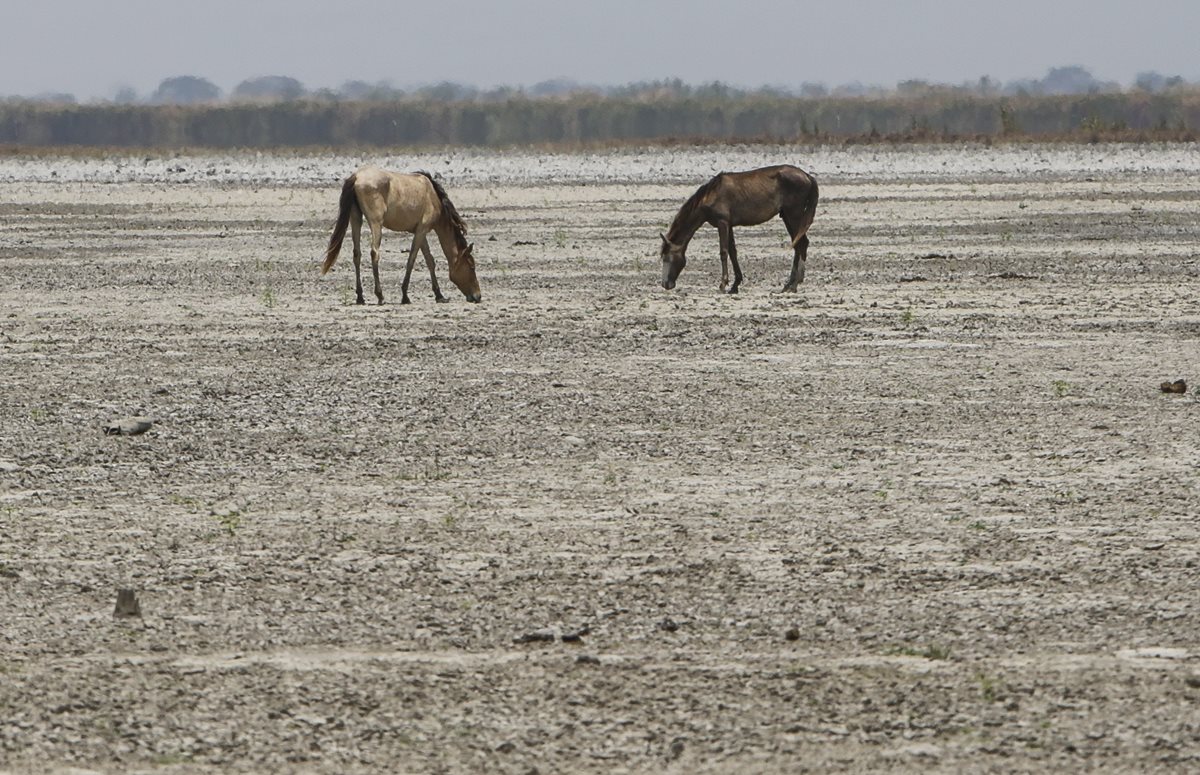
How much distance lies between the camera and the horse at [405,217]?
61.8 ft

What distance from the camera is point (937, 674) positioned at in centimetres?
616

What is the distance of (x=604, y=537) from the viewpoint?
8.23 m

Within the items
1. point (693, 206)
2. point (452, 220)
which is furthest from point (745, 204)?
point (452, 220)

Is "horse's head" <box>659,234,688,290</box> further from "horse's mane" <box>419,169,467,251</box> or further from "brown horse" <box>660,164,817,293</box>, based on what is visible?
"horse's mane" <box>419,169,467,251</box>

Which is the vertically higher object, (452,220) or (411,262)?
(452,220)

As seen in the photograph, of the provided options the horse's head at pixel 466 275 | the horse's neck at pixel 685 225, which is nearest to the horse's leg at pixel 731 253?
the horse's neck at pixel 685 225

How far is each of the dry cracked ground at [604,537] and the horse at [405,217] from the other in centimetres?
73

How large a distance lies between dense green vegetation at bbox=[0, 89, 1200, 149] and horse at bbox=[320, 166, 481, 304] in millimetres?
A: 73677

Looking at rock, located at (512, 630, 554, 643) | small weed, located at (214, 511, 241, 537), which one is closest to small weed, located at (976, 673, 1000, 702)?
rock, located at (512, 630, 554, 643)

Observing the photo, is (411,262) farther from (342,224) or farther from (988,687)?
(988,687)

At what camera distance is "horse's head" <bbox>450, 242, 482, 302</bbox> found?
19.3 meters

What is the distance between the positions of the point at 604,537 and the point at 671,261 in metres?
12.8

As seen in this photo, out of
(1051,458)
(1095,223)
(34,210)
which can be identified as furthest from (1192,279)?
(34,210)

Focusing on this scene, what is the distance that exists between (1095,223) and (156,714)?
26248 millimetres
